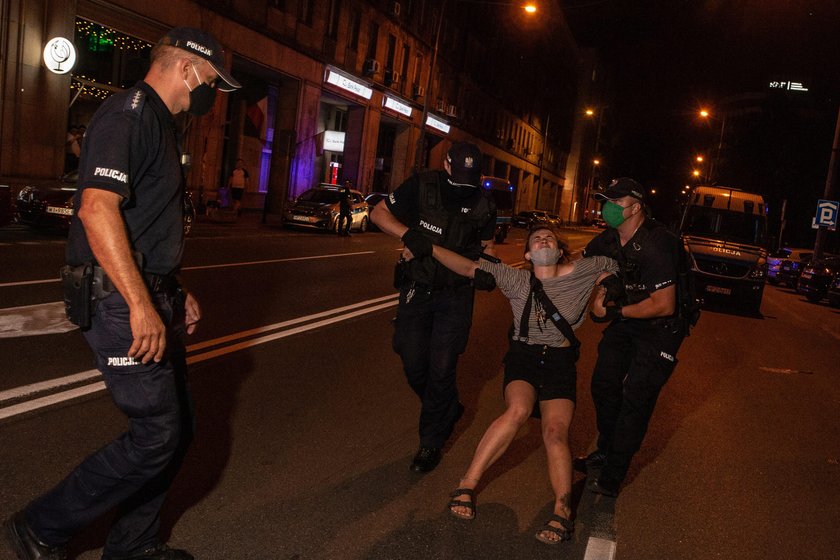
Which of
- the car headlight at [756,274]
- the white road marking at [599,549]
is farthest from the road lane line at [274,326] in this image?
the car headlight at [756,274]

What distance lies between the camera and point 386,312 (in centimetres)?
1088

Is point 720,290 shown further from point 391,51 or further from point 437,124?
point 437,124

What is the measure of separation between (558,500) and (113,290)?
8.02 feet

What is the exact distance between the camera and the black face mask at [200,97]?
2.98 meters

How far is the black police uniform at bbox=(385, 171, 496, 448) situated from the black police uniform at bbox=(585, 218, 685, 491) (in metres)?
0.91

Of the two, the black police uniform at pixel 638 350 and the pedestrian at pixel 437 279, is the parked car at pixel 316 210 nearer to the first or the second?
the pedestrian at pixel 437 279

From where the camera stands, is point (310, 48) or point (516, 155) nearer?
point (310, 48)

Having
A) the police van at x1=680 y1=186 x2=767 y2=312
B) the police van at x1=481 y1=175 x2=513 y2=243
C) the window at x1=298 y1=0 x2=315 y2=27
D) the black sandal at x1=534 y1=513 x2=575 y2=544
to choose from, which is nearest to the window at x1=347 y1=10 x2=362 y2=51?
the window at x1=298 y1=0 x2=315 y2=27

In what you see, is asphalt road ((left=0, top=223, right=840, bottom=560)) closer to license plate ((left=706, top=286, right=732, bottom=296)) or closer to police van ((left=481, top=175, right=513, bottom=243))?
license plate ((left=706, top=286, right=732, bottom=296))

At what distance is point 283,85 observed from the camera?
3231 cm

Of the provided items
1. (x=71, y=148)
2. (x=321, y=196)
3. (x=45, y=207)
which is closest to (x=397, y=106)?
(x=321, y=196)

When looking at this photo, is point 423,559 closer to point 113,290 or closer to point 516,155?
point 113,290

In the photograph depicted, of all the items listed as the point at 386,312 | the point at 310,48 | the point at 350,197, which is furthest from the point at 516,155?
the point at 386,312

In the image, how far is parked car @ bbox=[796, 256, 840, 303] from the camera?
22.0 meters
